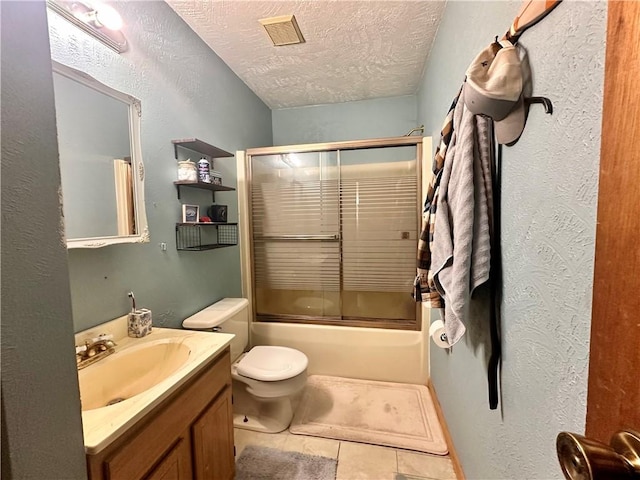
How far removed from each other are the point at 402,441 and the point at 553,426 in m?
1.28

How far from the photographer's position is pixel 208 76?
192 centimetres

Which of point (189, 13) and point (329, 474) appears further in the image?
point (189, 13)

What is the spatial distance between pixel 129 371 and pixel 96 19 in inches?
56.7

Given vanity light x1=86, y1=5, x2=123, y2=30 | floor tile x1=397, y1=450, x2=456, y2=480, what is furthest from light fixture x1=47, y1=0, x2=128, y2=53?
floor tile x1=397, y1=450, x2=456, y2=480

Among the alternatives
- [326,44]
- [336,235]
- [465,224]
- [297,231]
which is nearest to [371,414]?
[336,235]

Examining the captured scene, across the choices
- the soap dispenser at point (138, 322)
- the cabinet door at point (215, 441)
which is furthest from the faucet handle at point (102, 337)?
the cabinet door at point (215, 441)

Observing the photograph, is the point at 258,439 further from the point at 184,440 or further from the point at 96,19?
the point at 96,19

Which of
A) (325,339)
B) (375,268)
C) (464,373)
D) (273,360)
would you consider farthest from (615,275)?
(325,339)

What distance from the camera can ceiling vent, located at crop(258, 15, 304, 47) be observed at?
1627 millimetres

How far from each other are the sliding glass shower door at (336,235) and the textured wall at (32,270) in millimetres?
1927

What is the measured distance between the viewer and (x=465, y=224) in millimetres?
819

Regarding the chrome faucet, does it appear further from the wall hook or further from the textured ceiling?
the textured ceiling

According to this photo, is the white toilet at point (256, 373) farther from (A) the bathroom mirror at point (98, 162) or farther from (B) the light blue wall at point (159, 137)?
(A) the bathroom mirror at point (98, 162)

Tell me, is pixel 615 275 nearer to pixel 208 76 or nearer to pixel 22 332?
pixel 22 332
